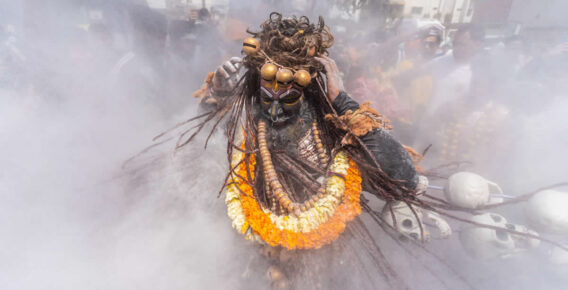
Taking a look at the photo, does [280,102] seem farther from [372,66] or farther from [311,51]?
[372,66]

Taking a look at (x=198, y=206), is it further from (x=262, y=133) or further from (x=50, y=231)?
(x=50, y=231)

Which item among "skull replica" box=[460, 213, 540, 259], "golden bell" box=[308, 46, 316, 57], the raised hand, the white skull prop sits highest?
"golden bell" box=[308, 46, 316, 57]

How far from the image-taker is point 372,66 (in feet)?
18.4

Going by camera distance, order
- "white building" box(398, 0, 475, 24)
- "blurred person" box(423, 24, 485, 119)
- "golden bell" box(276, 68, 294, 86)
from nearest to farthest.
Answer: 1. "golden bell" box(276, 68, 294, 86)
2. "blurred person" box(423, 24, 485, 119)
3. "white building" box(398, 0, 475, 24)

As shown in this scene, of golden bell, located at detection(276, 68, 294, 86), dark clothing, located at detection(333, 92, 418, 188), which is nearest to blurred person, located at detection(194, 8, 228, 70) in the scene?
golden bell, located at detection(276, 68, 294, 86)

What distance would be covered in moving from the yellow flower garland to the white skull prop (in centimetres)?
175

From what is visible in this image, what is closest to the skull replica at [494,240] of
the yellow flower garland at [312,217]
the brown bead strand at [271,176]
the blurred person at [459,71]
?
the yellow flower garland at [312,217]

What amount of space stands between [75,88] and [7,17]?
117 cm

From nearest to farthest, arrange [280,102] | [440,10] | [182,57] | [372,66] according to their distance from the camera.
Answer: [280,102] < [182,57] < [372,66] < [440,10]

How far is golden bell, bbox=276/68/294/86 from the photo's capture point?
142 centimetres

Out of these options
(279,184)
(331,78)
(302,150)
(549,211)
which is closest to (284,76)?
(331,78)

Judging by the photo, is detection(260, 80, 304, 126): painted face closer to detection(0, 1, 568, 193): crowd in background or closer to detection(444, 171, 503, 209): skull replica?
detection(444, 171, 503, 209): skull replica

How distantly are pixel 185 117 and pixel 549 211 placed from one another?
417 centimetres

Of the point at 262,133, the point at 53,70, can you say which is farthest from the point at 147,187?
the point at 53,70
